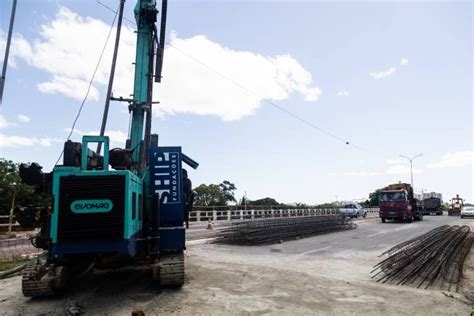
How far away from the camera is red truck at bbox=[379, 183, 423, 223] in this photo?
31.4m

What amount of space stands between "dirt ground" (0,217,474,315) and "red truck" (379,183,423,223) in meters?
21.6

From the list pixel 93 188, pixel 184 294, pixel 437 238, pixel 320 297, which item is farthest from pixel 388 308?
pixel 437 238

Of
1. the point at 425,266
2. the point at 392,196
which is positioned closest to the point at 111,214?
the point at 425,266

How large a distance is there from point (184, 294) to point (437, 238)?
13.2 metres

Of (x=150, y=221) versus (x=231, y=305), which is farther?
(x=150, y=221)

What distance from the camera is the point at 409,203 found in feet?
106

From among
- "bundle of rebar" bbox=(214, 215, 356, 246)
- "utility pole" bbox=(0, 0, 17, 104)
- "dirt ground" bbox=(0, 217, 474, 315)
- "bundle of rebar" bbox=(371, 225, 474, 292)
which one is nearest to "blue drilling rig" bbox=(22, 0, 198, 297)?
"dirt ground" bbox=(0, 217, 474, 315)

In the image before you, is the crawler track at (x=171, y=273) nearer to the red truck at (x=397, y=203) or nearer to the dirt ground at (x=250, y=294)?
the dirt ground at (x=250, y=294)

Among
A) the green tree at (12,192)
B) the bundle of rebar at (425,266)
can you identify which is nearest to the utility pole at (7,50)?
the bundle of rebar at (425,266)

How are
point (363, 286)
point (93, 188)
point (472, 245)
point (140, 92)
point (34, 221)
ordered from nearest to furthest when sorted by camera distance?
point (93, 188), point (34, 221), point (363, 286), point (140, 92), point (472, 245)

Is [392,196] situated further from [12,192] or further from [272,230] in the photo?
[12,192]

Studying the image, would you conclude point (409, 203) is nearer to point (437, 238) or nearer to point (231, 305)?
point (437, 238)

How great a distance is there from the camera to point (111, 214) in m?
6.58

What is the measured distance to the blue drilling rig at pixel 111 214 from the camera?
6.46 meters
